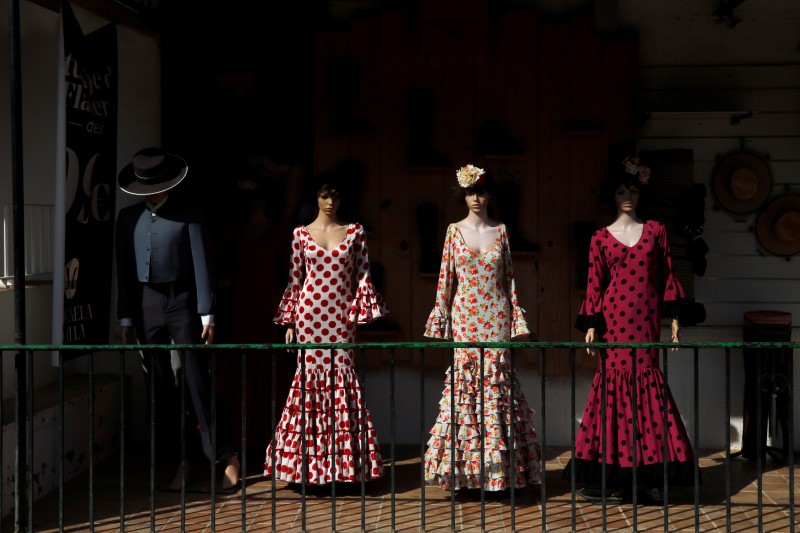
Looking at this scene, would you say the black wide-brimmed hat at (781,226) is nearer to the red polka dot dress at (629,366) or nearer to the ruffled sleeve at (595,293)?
the red polka dot dress at (629,366)

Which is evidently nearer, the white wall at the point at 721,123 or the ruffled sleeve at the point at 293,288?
the ruffled sleeve at the point at 293,288

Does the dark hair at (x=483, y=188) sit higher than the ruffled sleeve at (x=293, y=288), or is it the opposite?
the dark hair at (x=483, y=188)

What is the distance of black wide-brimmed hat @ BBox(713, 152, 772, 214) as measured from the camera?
7336 mm

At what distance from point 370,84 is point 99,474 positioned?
3175 mm

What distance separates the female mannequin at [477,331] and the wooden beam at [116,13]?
2.43 metres

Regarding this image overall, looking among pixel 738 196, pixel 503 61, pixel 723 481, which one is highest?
pixel 503 61

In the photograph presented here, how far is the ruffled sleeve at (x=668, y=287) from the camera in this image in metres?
6.11

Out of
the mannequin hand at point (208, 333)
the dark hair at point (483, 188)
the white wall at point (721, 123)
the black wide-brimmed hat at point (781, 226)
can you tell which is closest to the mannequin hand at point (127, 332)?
the mannequin hand at point (208, 333)

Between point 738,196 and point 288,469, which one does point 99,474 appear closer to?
point 288,469

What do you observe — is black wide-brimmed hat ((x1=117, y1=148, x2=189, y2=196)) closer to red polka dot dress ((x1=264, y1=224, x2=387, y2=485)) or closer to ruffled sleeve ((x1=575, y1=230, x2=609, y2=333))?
red polka dot dress ((x1=264, y1=224, x2=387, y2=485))

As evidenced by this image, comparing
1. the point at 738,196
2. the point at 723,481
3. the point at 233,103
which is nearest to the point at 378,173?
the point at 233,103

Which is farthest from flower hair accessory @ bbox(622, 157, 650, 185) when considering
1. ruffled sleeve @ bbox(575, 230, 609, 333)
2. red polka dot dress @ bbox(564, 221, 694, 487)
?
ruffled sleeve @ bbox(575, 230, 609, 333)

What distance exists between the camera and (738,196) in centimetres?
733

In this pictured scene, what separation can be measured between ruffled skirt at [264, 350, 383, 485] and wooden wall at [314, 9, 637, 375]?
3.62 feet
